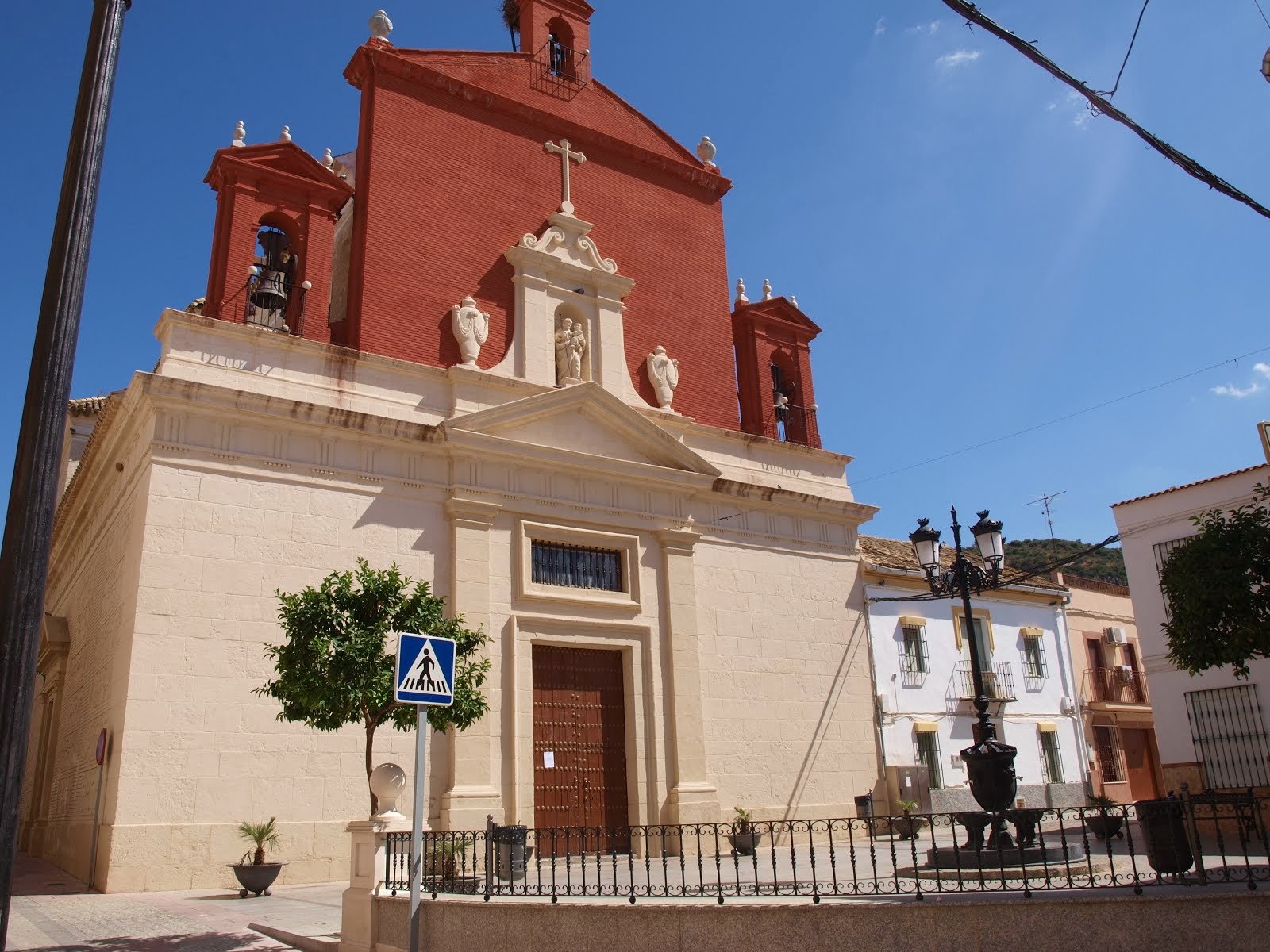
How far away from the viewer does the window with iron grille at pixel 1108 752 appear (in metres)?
27.0

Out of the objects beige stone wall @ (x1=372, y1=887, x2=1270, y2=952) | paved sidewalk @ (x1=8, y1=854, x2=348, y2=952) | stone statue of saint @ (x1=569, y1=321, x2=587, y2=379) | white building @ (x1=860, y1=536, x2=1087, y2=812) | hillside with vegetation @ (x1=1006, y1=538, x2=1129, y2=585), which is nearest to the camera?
beige stone wall @ (x1=372, y1=887, x2=1270, y2=952)

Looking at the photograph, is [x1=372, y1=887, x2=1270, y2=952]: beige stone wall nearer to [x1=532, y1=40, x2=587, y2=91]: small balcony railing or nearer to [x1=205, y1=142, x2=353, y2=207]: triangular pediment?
[x1=205, y1=142, x2=353, y2=207]: triangular pediment

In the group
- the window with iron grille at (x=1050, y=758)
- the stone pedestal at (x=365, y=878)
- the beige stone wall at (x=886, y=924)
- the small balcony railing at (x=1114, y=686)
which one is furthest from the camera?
the small balcony railing at (x=1114, y=686)

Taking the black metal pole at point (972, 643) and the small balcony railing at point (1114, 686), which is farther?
the small balcony railing at point (1114, 686)

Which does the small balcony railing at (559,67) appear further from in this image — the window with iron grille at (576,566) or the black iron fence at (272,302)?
the window with iron grille at (576,566)

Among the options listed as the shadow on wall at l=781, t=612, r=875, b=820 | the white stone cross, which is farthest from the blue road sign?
the white stone cross

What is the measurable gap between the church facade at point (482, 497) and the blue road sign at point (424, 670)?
713 cm

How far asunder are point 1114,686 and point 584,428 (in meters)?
18.0

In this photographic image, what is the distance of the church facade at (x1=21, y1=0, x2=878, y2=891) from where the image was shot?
14.1 metres

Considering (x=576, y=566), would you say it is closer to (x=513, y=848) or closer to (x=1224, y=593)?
→ (x=513, y=848)

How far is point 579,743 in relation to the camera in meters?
16.9

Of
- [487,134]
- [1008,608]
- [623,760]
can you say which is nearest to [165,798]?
[623,760]

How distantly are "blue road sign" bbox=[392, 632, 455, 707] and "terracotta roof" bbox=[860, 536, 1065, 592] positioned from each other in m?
16.3

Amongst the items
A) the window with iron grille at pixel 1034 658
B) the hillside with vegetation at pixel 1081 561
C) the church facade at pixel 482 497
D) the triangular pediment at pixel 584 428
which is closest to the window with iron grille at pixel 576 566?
the church facade at pixel 482 497
